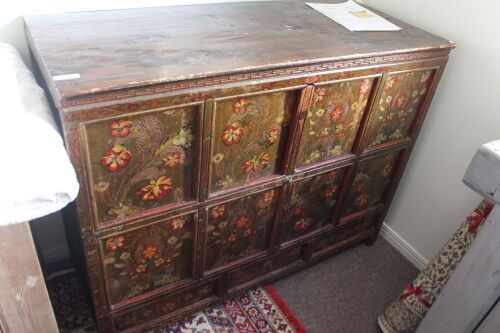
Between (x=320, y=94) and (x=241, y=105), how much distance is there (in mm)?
256

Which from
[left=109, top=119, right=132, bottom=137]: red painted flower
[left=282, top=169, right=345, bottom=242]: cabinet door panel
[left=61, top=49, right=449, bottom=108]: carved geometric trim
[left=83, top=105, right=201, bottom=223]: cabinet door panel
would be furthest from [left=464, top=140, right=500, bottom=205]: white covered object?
[left=109, top=119, right=132, bottom=137]: red painted flower

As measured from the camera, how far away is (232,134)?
1039 millimetres

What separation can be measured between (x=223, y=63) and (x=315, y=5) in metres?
0.70

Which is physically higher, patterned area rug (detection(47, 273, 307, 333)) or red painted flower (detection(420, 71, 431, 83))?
red painted flower (detection(420, 71, 431, 83))

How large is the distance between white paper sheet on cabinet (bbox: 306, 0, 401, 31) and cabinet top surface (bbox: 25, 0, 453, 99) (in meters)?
0.03

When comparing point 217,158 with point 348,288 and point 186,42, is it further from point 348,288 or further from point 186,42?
point 348,288

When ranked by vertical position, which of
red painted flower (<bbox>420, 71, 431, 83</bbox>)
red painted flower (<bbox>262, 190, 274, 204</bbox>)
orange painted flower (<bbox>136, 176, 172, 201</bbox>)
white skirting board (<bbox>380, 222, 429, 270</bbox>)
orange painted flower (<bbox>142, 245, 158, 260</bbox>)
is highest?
red painted flower (<bbox>420, 71, 431, 83</bbox>)

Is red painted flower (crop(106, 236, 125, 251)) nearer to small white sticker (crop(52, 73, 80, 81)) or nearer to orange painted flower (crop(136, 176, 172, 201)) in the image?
orange painted flower (crop(136, 176, 172, 201))

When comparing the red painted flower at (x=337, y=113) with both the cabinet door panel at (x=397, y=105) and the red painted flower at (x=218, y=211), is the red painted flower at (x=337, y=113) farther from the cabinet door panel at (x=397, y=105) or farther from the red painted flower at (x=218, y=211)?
the red painted flower at (x=218, y=211)

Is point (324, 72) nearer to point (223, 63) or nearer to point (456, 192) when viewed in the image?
point (223, 63)

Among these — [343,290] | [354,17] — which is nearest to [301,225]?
[343,290]

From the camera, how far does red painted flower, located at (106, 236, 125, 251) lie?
1.02 meters

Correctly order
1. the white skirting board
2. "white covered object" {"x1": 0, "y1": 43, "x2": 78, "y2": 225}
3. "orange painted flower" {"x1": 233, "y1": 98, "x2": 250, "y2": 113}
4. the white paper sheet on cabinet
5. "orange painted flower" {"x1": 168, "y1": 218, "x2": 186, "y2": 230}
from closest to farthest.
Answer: "white covered object" {"x1": 0, "y1": 43, "x2": 78, "y2": 225} < "orange painted flower" {"x1": 233, "y1": 98, "x2": 250, "y2": 113} < "orange painted flower" {"x1": 168, "y1": 218, "x2": 186, "y2": 230} < the white paper sheet on cabinet < the white skirting board

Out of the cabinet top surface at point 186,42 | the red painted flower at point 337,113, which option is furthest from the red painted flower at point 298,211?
the cabinet top surface at point 186,42
